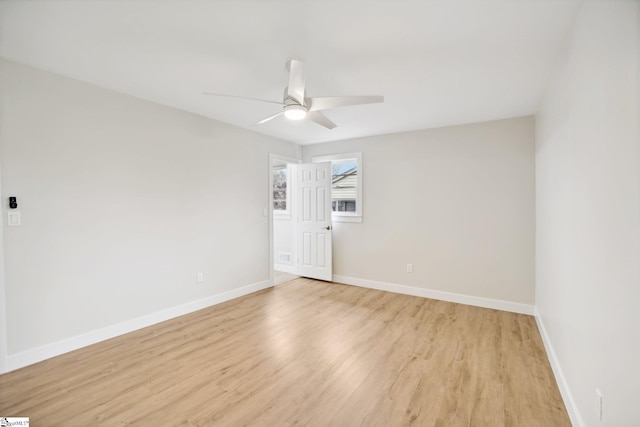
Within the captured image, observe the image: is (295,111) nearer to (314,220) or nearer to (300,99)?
(300,99)

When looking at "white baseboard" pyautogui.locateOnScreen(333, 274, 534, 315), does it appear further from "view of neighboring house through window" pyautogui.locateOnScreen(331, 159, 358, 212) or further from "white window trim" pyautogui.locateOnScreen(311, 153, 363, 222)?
"view of neighboring house through window" pyautogui.locateOnScreen(331, 159, 358, 212)

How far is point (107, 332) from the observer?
2.83 metres

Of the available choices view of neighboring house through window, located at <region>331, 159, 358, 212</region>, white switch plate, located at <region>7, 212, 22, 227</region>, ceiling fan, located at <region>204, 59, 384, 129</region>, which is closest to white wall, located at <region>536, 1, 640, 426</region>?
ceiling fan, located at <region>204, 59, 384, 129</region>

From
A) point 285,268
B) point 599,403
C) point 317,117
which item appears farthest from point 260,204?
point 599,403

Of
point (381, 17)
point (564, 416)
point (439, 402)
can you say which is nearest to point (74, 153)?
point (381, 17)

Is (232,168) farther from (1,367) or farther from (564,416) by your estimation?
(564,416)

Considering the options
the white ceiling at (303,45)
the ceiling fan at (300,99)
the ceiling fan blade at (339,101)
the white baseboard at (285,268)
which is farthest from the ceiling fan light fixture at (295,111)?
the white baseboard at (285,268)

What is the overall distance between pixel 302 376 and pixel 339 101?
2271mm

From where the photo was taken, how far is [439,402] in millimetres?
1934

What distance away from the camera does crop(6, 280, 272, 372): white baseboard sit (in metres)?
2.33

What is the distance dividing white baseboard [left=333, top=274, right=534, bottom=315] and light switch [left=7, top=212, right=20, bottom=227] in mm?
4108

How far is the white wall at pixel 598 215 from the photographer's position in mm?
1061

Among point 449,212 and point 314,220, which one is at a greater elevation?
point 449,212

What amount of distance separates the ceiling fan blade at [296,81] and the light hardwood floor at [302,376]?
2.26 metres
